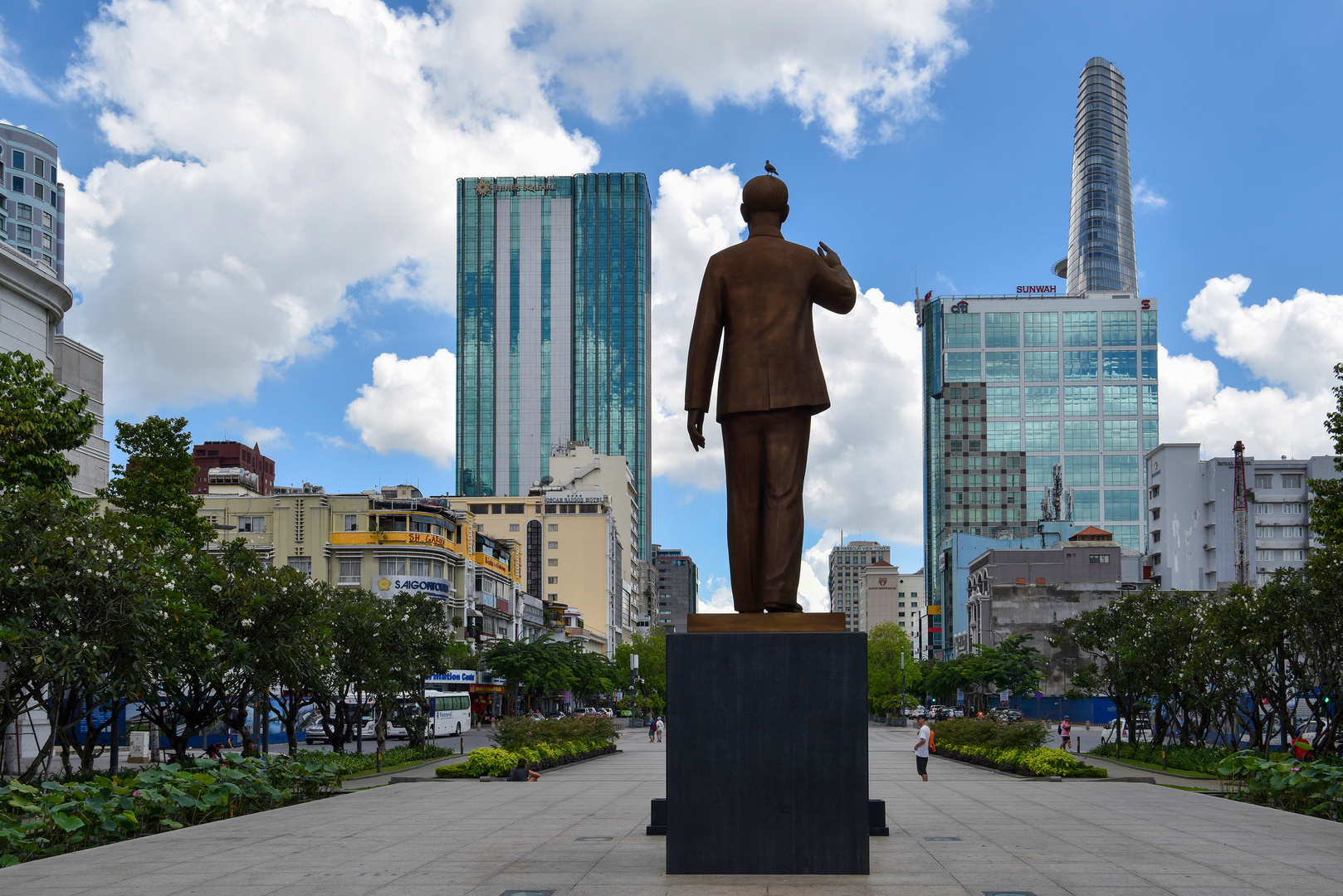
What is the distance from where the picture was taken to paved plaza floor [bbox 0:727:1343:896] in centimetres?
1124

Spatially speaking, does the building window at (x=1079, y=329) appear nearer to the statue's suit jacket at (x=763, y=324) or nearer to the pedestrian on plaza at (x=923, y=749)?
the pedestrian on plaza at (x=923, y=749)

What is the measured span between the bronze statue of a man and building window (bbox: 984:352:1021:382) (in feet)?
492

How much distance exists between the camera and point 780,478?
12.9m

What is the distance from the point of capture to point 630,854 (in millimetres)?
13703

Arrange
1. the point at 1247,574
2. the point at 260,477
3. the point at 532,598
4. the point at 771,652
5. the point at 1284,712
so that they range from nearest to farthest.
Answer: the point at 771,652
the point at 1284,712
the point at 1247,574
the point at 532,598
the point at 260,477

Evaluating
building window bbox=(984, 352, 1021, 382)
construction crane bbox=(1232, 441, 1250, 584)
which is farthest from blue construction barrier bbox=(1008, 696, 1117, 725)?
building window bbox=(984, 352, 1021, 382)

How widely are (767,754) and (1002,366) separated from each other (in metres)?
153

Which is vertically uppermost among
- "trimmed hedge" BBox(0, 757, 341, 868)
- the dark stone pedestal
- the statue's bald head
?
the statue's bald head

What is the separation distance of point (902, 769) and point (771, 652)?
2470 centimetres

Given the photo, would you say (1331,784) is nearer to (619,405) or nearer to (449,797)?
(449,797)

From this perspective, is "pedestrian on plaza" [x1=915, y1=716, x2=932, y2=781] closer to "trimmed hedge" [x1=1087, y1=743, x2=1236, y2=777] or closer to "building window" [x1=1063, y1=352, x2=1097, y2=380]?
"trimmed hedge" [x1=1087, y1=743, x2=1236, y2=777]

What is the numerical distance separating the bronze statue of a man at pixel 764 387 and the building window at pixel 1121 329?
6026 inches

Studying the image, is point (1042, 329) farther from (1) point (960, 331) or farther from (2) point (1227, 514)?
(2) point (1227, 514)

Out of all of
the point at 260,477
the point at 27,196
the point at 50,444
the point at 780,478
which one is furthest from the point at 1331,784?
the point at 260,477
